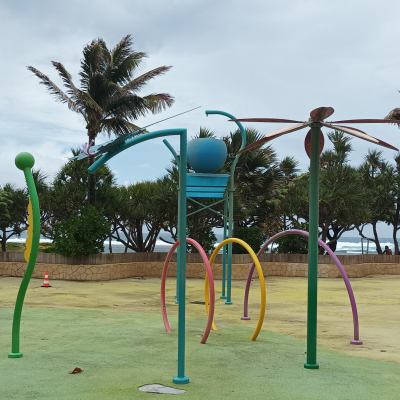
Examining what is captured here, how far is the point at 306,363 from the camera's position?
585 centimetres

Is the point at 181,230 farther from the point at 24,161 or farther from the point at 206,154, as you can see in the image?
the point at 206,154

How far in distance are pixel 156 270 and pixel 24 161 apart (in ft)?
45.0

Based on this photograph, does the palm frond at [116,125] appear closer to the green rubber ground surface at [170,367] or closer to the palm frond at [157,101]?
the palm frond at [157,101]

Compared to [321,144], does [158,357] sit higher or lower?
lower

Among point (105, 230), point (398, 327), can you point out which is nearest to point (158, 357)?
point (398, 327)

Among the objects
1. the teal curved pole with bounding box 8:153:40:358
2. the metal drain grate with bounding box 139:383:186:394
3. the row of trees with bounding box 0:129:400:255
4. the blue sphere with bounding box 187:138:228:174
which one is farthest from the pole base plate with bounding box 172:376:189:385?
the row of trees with bounding box 0:129:400:255

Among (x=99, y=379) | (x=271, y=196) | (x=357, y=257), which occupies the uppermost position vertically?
(x=271, y=196)

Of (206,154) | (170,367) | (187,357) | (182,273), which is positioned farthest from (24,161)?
(206,154)

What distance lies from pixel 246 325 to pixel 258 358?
2.78m

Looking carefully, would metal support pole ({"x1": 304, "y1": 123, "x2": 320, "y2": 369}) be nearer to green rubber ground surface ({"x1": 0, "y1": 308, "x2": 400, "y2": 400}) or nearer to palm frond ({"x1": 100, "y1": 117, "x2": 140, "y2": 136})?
green rubber ground surface ({"x1": 0, "y1": 308, "x2": 400, "y2": 400})

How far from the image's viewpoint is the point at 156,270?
64.1 feet

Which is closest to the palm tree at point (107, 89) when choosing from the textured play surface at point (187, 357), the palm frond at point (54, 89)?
the palm frond at point (54, 89)

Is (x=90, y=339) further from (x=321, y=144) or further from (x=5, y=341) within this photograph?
(x=321, y=144)

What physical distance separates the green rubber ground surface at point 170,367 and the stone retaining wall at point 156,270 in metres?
8.83
